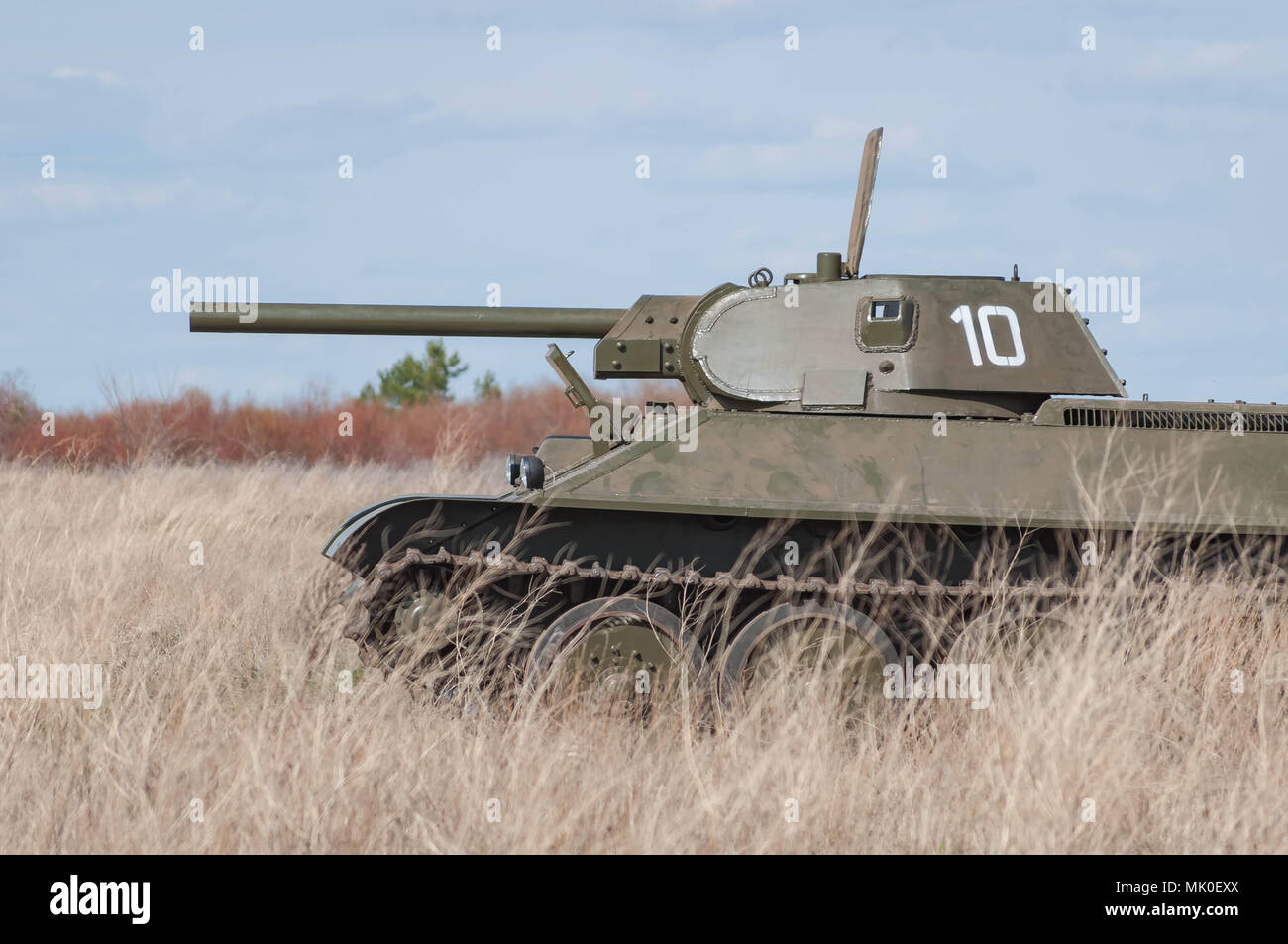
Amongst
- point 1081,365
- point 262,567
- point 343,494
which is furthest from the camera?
point 343,494

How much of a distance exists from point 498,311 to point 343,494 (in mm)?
8766

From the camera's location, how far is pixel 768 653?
7352 mm

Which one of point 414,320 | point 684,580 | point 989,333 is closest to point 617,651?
point 684,580

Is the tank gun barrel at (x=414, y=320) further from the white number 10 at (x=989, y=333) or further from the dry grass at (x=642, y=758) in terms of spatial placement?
the white number 10 at (x=989, y=333)

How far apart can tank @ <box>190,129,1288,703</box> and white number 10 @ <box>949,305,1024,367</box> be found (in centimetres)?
6

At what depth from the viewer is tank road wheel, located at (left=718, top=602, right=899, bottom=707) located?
7.31 metres

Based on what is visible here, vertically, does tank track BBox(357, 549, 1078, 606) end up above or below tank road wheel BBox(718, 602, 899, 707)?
above

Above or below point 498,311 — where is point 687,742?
below

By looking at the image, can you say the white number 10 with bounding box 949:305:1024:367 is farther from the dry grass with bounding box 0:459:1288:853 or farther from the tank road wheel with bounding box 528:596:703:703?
the tank road wheel with bounding box 528:596:703:703

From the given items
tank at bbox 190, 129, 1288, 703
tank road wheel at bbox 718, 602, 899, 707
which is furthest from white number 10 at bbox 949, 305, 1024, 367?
tank road wheel at bbox 718, 602, 899, 707

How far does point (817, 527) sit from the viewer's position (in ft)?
24.3
